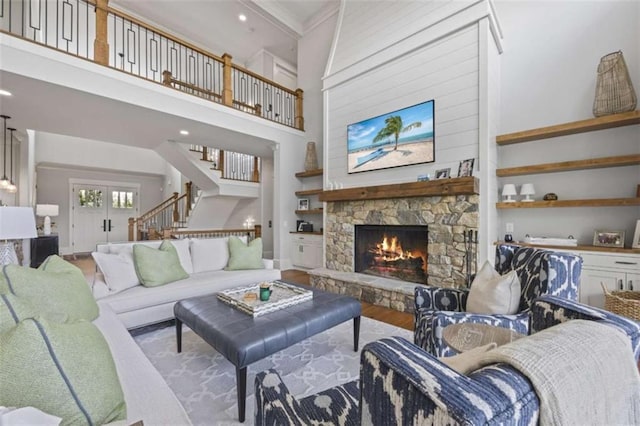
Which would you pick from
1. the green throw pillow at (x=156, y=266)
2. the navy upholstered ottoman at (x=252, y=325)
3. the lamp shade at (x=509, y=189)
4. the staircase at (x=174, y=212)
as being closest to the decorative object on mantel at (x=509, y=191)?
the lamp shade at (x=509, y=189)

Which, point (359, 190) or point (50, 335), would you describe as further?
point (359, 190)

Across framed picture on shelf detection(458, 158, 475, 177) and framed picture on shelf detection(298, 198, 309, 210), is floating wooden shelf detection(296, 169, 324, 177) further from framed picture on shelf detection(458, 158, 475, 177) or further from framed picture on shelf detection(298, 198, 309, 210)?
framed picture on shelf detection(458, 158, 475, 177)

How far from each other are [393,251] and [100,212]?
9135mm

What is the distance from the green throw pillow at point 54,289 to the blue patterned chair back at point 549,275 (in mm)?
2620

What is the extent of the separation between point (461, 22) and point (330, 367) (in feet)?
13.6

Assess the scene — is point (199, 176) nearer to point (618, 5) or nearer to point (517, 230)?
point (517, 230)

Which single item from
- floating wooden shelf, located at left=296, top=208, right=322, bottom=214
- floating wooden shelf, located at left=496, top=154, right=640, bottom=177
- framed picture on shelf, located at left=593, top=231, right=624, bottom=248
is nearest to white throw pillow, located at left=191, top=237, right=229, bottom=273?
floating wooden shelf, located at left=296, top=208, right=322, bottom=214

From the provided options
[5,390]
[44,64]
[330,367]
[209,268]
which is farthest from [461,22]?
[44,64]

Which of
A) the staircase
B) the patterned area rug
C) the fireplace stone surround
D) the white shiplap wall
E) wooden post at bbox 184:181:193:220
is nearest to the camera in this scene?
the patterned area rug

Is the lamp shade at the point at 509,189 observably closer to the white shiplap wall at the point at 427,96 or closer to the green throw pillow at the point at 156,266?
the white shiplap wall at the point at 427,96

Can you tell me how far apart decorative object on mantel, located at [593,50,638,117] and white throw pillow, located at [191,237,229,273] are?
14.8 feet

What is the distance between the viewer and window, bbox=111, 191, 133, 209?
28.7 ft

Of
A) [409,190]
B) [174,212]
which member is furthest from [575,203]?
[174,212]

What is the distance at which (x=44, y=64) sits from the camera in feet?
→ 10.0
